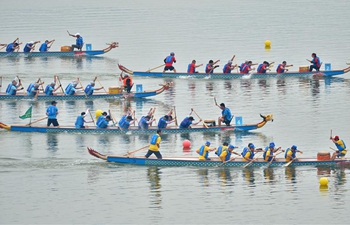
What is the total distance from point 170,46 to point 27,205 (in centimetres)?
4193

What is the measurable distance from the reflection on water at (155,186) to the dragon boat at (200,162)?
1.69 feet

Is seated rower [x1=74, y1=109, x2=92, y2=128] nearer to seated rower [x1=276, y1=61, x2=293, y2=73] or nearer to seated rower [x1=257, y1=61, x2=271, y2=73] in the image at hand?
seated rower [x1=257, y1=61, x2=271, y2=73]

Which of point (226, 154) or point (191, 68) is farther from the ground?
point (191, 68)

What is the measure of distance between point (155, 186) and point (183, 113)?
14792mm

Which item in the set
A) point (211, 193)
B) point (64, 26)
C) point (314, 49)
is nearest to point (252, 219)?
point (211, 193)

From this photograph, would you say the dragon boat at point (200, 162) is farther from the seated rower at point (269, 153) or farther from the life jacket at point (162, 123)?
the life jacket at point (162, 123)

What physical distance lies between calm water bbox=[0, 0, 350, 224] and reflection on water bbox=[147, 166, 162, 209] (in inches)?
1.9

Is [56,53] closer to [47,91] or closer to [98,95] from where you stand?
[47,91]

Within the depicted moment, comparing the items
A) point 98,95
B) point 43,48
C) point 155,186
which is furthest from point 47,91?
point 155,186

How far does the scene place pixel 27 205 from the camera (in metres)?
47.8

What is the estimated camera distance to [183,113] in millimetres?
63875

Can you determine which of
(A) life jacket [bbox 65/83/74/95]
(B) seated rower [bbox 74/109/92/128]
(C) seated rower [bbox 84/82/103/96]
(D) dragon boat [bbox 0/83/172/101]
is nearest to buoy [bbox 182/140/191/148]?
(B) seated rower [bbox 74/109/92/128]

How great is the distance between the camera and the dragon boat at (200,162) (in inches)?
2013

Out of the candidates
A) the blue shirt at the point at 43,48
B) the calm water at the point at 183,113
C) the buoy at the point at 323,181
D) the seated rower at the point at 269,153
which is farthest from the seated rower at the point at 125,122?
the blue shirt at the point at 43,48
